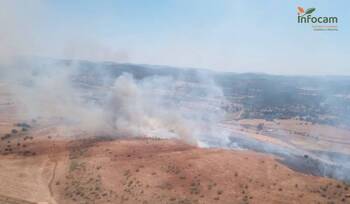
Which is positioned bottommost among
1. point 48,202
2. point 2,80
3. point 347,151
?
point 347,151

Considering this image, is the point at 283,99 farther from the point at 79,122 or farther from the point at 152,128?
the point at 79,122

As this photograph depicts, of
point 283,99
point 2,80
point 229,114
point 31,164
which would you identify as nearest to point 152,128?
point 31,164

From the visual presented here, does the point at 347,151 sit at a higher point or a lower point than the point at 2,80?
lower

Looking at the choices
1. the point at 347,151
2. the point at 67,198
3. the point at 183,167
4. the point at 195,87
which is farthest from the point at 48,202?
the point at 195,87

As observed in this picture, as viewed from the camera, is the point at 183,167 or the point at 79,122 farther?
the point at 79,122

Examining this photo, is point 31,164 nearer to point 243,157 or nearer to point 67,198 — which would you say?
point 67,198

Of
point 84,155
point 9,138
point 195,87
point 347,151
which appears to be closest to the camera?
point 84,155

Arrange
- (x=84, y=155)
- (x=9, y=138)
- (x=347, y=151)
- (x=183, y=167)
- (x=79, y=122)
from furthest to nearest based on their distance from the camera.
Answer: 1. (x=347, y=151)
2. (x=79, y=122)
3. (x=9, y=138)
4. (x=84, y=155)
5. (x=183, y=167)

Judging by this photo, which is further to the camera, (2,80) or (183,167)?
(2,80)

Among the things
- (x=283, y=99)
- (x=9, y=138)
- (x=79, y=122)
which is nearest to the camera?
(x=9, y=138)
